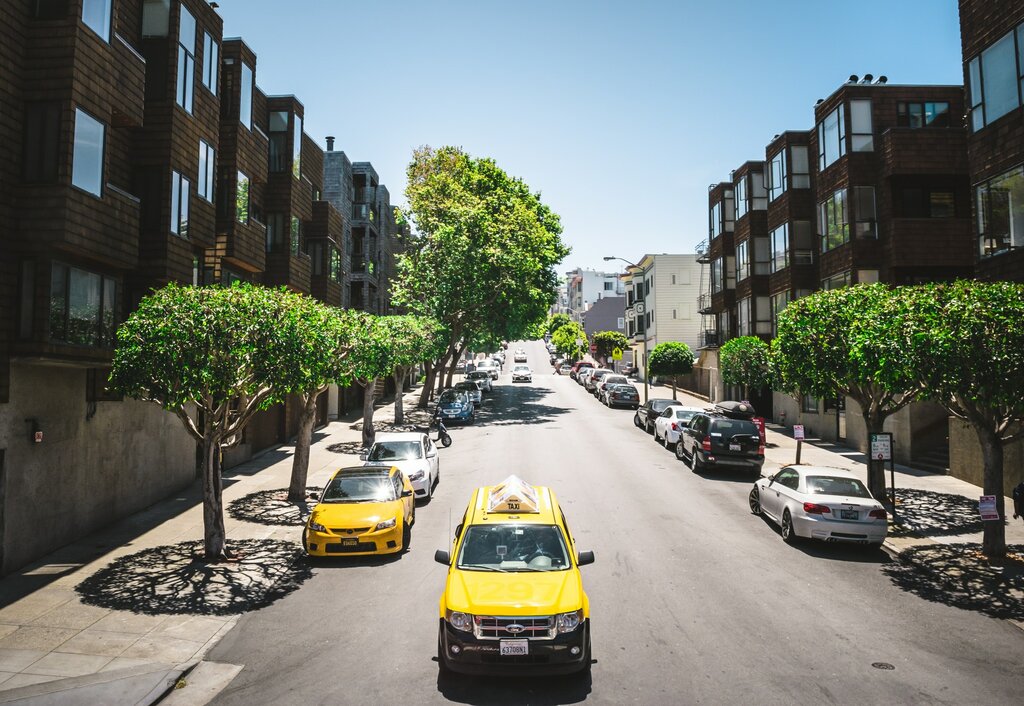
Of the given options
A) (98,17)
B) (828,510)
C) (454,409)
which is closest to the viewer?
(828,510)

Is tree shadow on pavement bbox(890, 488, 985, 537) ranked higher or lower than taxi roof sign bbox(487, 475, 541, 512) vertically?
lower

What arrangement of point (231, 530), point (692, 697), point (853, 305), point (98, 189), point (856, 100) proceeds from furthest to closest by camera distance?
point (856, 100), point (853, 305), point (231, 530), point (98, 189), point (692, 697)

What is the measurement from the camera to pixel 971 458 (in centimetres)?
1931

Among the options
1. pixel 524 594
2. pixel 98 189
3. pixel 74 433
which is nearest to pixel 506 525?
pixel 524 594

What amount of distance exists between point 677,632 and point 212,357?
30.6 ft

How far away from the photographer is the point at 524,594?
7.61 m

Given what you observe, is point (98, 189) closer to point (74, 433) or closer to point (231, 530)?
point (74, 433)

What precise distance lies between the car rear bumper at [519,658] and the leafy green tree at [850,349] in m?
9.36

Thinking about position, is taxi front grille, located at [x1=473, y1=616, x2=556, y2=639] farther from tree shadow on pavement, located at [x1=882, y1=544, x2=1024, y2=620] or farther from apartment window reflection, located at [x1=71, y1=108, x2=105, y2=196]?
apartment window reflection, located at [x1=71, y1=108, x2=105, y2=196]

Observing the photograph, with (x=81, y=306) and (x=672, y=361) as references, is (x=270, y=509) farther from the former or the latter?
(x=672, y=361)

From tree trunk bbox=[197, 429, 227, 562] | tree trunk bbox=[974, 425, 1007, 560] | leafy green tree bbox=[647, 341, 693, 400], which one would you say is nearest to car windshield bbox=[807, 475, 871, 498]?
tree trunk bbox=[974, 425, 1007, 560]

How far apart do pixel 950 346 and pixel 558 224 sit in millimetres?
39437

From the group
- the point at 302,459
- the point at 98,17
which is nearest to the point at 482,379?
the point at 302,459

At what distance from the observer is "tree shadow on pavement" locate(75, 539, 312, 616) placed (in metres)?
10.4
